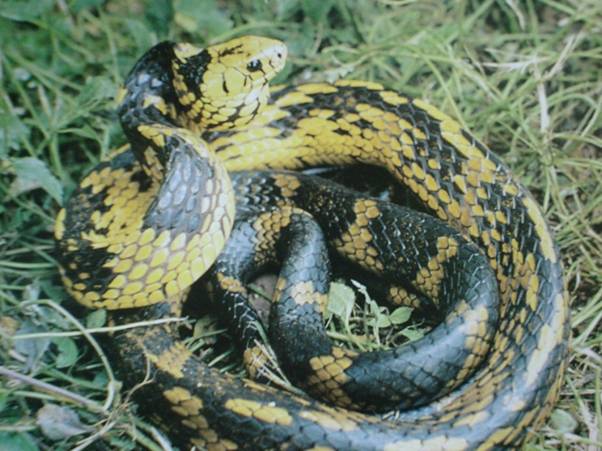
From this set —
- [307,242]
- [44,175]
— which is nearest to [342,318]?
[307,242]

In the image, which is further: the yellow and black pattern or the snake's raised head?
the snake's raised head

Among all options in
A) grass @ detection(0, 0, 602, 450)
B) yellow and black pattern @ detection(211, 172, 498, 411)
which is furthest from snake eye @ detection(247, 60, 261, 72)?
grass @ detection(0, 0, 602, 450)

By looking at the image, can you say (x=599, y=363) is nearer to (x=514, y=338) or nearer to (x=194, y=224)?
(x=514, y=338)

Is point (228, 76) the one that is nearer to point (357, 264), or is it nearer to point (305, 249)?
point (305, 249)

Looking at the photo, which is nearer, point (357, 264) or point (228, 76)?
point (228, 76)

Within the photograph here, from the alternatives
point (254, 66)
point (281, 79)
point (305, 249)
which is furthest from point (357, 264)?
point (281, 79)

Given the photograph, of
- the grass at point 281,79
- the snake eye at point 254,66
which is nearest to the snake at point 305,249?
the snake eye at point 254,66

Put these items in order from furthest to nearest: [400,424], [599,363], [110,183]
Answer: [110,183]
[599,363]
[400,424]

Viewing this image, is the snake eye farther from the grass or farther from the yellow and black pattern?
the grass
